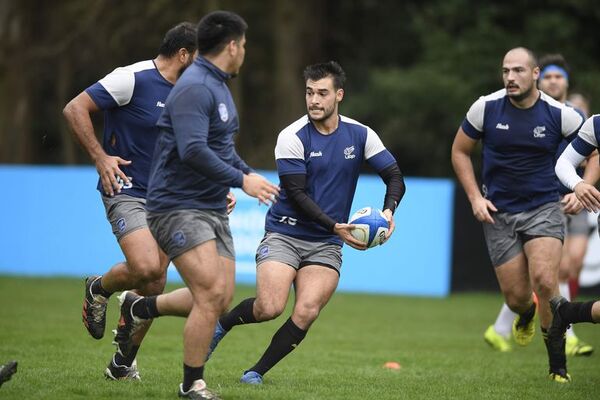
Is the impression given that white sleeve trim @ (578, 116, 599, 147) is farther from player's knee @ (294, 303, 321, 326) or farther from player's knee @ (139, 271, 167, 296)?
player's knee @ (139, 271, 167, 296)

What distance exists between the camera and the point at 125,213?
307 inches

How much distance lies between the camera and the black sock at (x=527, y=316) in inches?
359

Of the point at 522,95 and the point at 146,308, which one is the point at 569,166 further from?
the point at 146,308

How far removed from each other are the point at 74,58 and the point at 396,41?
30.4ft

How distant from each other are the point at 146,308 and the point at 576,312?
10.5 ft

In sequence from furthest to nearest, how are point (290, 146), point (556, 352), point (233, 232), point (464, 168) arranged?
1. point (233, 232)
2. point (464, 168)
3. point (556, 352)
4. point (290, 146)

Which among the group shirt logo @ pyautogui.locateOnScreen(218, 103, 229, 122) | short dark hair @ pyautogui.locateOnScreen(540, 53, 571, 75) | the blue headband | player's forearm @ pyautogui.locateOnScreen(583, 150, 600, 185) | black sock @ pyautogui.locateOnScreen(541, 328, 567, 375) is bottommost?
black sock @ pyautogui.locateOnScreen(541, 328, 567, 375)

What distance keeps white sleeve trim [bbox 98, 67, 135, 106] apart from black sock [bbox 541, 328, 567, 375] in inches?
149

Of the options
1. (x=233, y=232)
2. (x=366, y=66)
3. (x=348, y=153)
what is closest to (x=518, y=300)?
(x=348, y=153)

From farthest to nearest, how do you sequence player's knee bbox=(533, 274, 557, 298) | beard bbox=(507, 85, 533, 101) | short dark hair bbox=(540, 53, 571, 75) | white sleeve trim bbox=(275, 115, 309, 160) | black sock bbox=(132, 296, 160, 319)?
short dark hair bbox=(540, 53, 571, 75), beard bbox=(507, 85, 533, 101), player's knee bbox=(533, 274, 557, 298), white sleeve trim bbox=(275, 115, 309, 160), black sock bbox=(132, 296, 160, 319)

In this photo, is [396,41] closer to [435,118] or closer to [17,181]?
[435,118]

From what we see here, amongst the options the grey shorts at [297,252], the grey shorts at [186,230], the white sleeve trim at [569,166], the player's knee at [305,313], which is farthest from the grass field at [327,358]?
the white sleeve trim at [569,166]

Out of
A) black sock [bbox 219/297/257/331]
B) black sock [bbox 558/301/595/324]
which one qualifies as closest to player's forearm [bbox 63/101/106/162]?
black sock [bbox 219/297/257/331]

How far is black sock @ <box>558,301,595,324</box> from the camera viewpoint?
7.90 m
